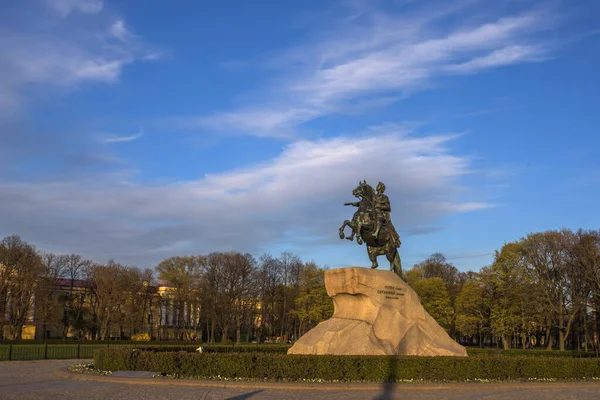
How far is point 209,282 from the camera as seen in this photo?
67.6m

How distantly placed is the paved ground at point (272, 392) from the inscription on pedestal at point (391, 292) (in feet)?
18.1

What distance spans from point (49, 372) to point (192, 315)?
55164 mm

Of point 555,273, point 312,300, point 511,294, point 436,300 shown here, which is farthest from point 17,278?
point 555,273

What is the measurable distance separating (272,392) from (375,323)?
7.20m

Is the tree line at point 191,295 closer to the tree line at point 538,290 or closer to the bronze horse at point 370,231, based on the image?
the tree line at point 538,290

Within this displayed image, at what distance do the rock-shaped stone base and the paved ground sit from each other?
4112mm

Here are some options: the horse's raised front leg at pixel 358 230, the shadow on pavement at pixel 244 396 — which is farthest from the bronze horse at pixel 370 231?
the shadow on pavement at pixel 244 396

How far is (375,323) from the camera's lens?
2195 cm

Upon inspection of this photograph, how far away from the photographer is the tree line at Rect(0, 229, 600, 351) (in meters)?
52.2

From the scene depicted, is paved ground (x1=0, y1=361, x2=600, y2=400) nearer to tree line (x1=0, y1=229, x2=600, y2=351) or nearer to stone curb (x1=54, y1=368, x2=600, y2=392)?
stone curb (x1=54, y1=368, x2=600, y2=392)

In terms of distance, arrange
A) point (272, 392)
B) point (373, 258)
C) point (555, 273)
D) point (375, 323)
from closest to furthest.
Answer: point (272, 392), point (375, 323), point (373, 258), point (555, 273)

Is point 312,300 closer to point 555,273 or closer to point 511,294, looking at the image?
point 511,294

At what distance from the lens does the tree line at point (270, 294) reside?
5225cm

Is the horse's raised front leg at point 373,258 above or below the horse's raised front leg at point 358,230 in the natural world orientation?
below
